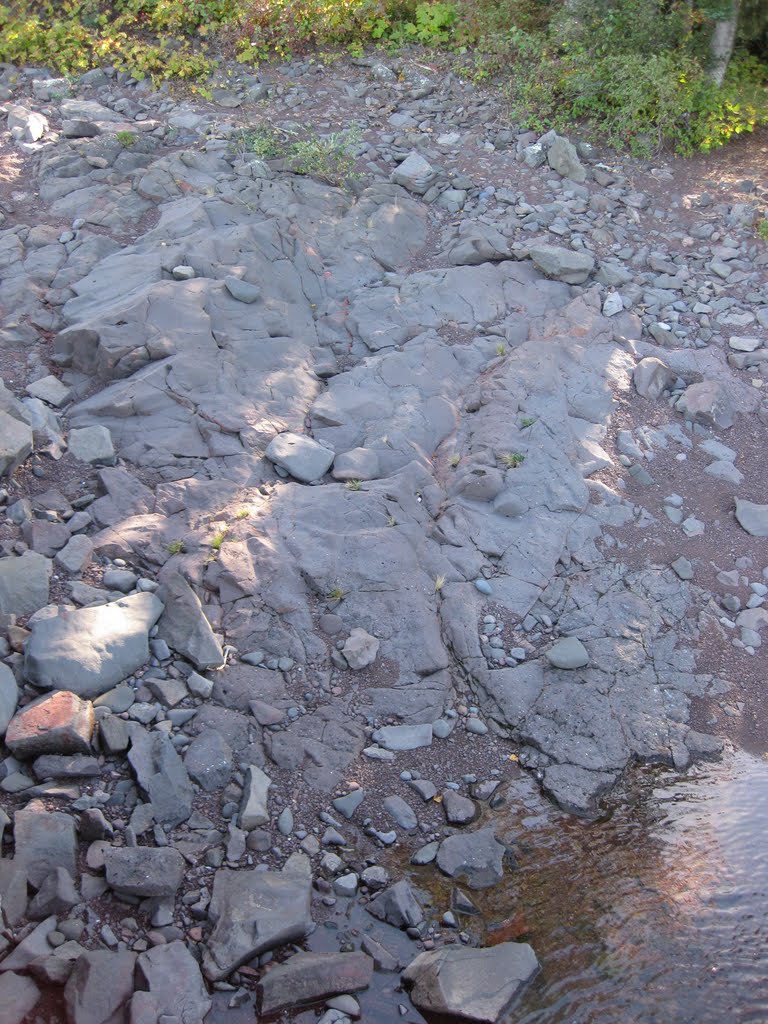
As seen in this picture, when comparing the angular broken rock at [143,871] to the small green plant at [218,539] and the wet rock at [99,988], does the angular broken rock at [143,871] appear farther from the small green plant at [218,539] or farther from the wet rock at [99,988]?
the small green plant at [218,539]

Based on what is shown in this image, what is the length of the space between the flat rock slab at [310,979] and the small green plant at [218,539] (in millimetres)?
2120

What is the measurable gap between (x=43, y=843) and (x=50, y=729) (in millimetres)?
471

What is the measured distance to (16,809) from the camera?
3736 millimetres

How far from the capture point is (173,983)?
332 centimetres

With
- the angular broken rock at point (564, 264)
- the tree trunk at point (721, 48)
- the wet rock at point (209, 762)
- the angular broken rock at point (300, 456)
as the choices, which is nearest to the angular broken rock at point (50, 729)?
the wet rock at point (209, 762)

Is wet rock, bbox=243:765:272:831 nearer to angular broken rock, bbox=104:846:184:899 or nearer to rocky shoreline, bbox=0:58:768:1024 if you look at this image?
rocky shoreline, bbox=0:58:768:1024

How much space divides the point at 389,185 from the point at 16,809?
20.0ft

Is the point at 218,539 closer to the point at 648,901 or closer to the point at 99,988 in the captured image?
the point at 99,988

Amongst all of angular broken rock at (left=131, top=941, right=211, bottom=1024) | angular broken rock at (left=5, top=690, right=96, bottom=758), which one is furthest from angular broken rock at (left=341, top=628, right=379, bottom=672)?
angular broken rock at (left=131, top=941, right=211, bottom=1024)

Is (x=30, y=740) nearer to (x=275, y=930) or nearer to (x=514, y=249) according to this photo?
(x=275, y=930)

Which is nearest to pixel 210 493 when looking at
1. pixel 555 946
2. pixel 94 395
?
pixel 94 395

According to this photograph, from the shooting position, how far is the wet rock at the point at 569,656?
4.88 meters

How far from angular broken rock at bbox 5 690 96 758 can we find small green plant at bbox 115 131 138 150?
5.80 m

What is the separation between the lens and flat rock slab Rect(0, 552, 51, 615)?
4.41 m
